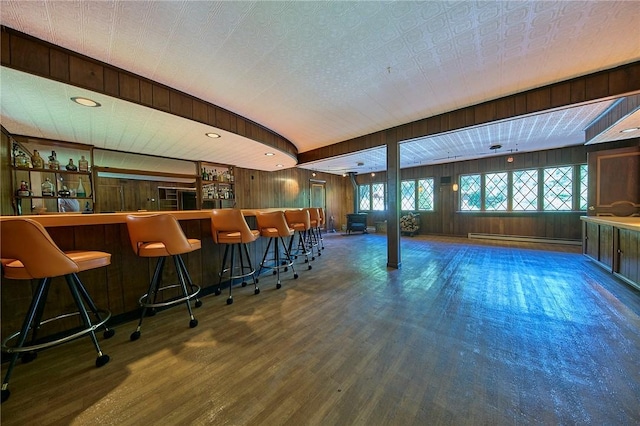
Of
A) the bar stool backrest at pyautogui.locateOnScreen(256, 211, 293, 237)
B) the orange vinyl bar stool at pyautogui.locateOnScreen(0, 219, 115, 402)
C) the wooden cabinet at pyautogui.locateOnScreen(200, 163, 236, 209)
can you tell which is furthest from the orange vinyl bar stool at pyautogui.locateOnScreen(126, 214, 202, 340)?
the wooden cabinet at pyautogui.locateOnScreen(200, 163, 236, 209)

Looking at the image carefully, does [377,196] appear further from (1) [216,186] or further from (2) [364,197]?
(1) [216,186]

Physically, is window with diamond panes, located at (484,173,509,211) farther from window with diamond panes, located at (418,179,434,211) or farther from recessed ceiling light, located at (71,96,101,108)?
recessed ceiling light, located at (71,96,101,108)

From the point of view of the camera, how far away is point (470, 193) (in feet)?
22.6

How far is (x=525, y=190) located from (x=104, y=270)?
8673 millimetres

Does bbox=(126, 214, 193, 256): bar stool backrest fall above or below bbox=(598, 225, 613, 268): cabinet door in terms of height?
above

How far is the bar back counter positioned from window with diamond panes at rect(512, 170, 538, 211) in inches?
303

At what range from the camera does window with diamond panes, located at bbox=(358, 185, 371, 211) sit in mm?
9125

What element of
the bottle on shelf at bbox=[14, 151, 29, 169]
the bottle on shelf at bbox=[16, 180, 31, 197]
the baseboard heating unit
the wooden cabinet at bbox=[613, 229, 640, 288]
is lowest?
the baseboard heating unit

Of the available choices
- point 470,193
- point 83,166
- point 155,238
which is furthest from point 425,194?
point 83,166

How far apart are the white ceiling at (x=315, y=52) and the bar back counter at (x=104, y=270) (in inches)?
44.0

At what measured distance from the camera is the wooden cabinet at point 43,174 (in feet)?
10.1

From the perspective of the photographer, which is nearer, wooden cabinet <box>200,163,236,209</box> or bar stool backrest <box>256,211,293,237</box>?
bar stool backrest <box>256,211,293,237</box>

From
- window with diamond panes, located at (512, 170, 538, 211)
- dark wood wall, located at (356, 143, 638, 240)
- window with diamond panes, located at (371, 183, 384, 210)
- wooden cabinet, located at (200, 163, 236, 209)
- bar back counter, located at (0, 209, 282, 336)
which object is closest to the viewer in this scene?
bar back counter, located at (0, 209, 282, 336)

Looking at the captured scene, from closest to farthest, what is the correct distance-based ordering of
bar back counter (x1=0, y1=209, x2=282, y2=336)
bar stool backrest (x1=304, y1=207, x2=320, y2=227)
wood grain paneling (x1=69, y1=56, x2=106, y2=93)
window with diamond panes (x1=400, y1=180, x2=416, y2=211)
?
1. bar back counter (x1=0, y1=209, x2=282, y2=336)
2. wood grain paneling (x1=69, y1=56, x2=106, y2=93)
3. bar stool backrest (x1=304, y1=207, x2=320, y2=227)
4. window with diamond panes (x1=400, y1=180, x2=416, y2=211)
